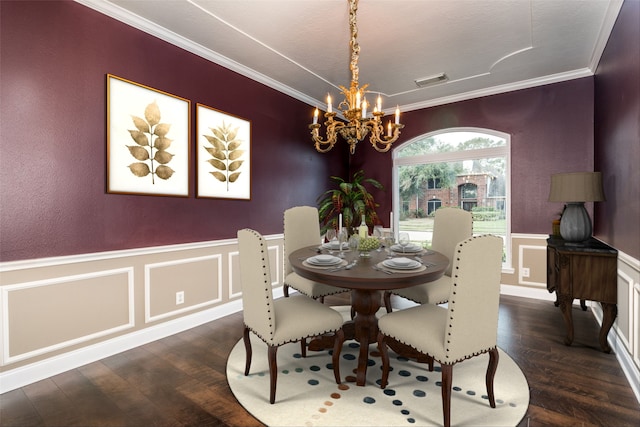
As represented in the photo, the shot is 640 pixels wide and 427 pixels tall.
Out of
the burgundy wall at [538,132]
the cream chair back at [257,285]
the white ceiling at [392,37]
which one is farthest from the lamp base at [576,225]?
the cream chair back at [257,285]

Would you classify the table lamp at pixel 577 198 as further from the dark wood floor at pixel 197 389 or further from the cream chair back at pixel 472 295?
the cream chair back at pixel 472 295

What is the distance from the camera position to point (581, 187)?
9.41 feet

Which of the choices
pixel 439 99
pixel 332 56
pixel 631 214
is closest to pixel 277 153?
pixel 332 56

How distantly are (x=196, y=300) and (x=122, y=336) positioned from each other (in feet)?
2.36

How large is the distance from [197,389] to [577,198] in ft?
11.5

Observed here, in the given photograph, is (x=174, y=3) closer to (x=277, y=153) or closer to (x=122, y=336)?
(x=277, y=153)

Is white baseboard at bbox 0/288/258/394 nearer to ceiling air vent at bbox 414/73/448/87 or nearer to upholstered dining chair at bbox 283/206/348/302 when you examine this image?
upholstered dining chair at bbox 283/206/348/302

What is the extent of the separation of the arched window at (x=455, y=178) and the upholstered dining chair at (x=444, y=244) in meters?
1.78

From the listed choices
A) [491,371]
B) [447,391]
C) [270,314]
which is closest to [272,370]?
[270,314]

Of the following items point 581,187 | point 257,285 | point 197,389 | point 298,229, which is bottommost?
point 197,389

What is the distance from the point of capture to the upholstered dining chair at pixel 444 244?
8.40ft

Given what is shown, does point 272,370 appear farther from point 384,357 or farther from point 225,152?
point 225,152

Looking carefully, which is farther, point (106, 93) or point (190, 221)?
point (190, 221)

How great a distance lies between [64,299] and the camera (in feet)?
7.52
